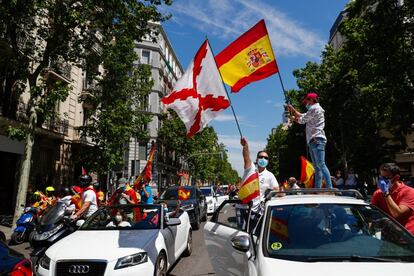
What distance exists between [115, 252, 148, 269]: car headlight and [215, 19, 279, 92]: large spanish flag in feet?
11.0

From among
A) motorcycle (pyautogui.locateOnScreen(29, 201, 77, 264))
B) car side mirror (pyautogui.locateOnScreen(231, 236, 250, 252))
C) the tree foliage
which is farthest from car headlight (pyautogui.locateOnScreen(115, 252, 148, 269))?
the tree foliage

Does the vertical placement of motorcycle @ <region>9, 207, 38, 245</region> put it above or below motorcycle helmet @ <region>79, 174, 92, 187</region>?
below

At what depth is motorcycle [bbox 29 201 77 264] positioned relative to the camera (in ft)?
22.4

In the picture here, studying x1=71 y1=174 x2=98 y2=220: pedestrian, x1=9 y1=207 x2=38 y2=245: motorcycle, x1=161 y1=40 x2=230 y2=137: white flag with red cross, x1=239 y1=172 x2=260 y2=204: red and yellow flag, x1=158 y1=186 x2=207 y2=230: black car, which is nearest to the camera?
x1=239 y1=172 x2=260 y2=204: red and yellow flag

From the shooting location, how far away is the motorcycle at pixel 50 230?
269 inches

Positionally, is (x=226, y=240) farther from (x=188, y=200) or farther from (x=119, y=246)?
(x=188, y=200)

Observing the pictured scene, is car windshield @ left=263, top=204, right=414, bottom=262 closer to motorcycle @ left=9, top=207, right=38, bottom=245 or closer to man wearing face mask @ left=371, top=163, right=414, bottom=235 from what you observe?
man wearing face mask @ left=371, top=163, right=414, bottom=235

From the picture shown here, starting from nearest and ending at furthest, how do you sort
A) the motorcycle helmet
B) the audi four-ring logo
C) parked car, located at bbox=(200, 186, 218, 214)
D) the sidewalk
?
the audi four-ring logo → the motorcycle helmet → the sidewalk → parked car, located at bbox=(200, 186, 218, 214)

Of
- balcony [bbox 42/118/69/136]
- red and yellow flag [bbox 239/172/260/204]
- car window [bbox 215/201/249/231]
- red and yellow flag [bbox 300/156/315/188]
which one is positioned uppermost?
balcony [bbox 42/118/69/136]

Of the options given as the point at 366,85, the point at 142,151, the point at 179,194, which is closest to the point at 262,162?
the point at 179,194

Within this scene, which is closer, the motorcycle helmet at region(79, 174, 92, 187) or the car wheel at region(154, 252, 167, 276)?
the car wheel at region(154, 252, 167, 276)

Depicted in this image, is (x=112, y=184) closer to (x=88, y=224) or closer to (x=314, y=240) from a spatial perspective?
(x=88, y=224)

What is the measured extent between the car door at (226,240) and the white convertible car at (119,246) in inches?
37.2

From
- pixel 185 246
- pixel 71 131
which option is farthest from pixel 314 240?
pixel 71 131
